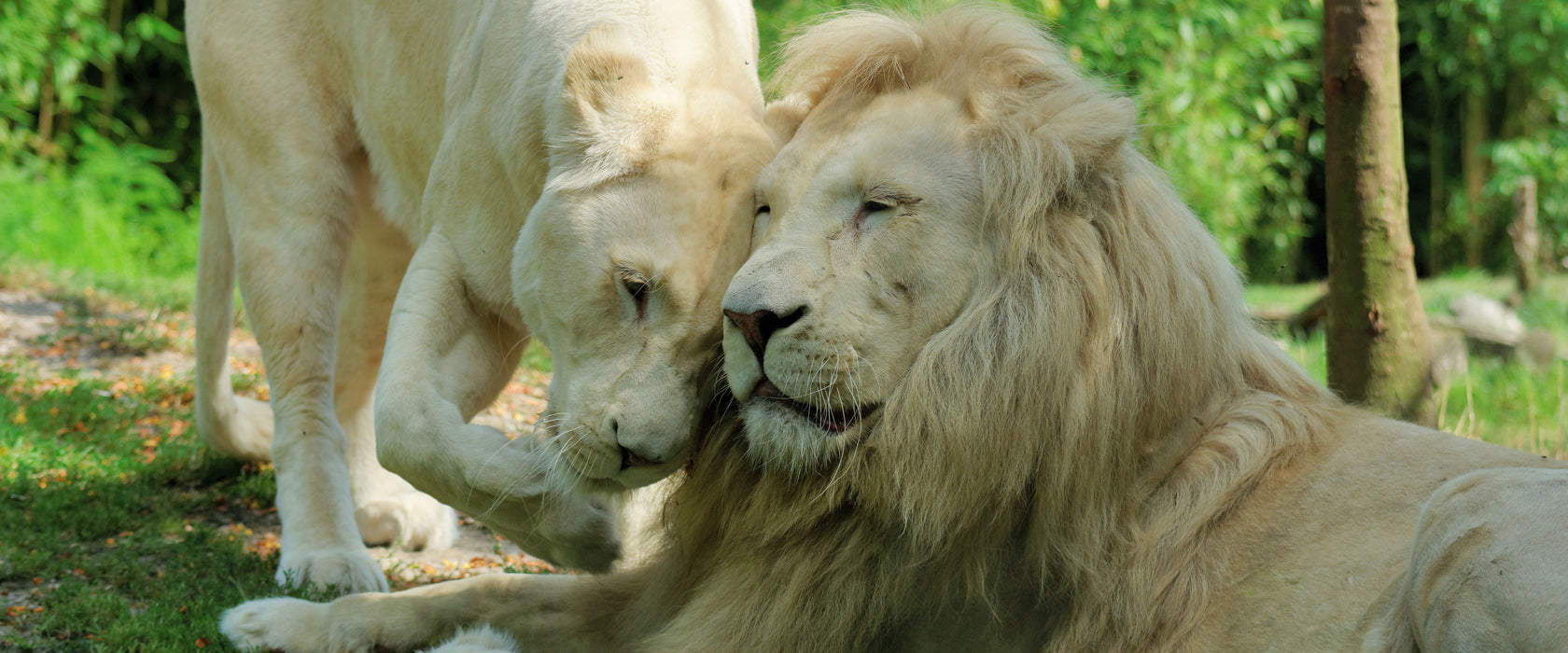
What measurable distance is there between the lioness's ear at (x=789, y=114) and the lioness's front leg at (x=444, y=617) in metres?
1.08

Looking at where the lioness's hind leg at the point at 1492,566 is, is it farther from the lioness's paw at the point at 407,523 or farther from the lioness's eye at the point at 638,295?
the lioness's paw at the point at 407,523

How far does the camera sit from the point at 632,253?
2609 millimetres

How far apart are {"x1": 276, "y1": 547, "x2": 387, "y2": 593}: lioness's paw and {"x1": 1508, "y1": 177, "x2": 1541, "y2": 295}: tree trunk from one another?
27.0ft

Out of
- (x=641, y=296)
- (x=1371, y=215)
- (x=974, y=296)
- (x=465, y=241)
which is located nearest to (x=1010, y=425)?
(x=974, y=296)

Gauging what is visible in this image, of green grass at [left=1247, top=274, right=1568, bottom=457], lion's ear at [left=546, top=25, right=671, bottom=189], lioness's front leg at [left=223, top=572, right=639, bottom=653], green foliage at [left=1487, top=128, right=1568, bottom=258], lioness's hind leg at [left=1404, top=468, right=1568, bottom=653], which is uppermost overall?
lion's ear at [left=546, top=25, right=671, bottom=189]

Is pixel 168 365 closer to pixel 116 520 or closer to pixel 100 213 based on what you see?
pixel 116 520

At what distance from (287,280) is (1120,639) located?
269 centimetres

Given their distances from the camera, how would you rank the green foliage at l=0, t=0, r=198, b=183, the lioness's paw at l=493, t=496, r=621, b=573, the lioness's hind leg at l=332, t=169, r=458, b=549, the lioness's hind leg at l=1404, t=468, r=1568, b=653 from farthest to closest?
the green foliage at l=0, t=0, r=198, b=183
the lioness's hind leg at l=332, t=169, r=458, b=549
the lioness's paw at l=493, t=496, r=621, b=573
the lioness's hind leg at l=1404, t=468, r=1568, b=653

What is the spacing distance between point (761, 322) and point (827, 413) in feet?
0.70

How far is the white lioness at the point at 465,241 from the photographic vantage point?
2.65 meters

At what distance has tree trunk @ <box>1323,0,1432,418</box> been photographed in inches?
169

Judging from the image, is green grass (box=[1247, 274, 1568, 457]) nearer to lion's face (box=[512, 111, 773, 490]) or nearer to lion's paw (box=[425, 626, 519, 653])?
lion's face (box=[512, 111, 773, 490])

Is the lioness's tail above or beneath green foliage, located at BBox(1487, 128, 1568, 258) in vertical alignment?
above

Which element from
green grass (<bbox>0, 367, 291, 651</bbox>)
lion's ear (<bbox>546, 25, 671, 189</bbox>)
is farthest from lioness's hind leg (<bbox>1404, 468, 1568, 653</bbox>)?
green grass (<bbox>0, 367, 291, 651</bbox>)
